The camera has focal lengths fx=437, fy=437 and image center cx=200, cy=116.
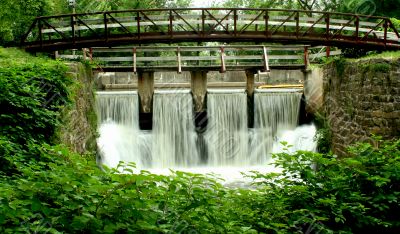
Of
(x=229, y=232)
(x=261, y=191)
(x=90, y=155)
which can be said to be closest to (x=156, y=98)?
(x=90, y=155)

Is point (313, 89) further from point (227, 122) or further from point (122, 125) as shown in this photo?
point (122, 125)

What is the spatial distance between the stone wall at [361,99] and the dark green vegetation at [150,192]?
3.48 m

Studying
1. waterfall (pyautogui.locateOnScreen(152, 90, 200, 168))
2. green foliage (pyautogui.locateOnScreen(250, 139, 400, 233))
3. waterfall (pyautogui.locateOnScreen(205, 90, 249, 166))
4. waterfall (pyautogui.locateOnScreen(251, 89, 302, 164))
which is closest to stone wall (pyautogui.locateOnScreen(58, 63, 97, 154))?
waterfall (pyautogui.locateOnScreen(152, 90, 200, 168))

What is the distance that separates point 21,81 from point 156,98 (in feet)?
24.8

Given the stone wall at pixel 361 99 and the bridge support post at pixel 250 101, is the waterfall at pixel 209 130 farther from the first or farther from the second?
the stone wall at pixel 361 99

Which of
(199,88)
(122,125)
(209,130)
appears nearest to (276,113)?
(209,130)

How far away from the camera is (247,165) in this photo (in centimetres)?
1444

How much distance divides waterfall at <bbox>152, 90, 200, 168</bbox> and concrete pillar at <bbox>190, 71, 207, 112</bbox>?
0.21 meters

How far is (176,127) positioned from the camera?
1468 cm

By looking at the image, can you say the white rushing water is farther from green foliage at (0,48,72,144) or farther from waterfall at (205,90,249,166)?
green foliage at (0,48,72,144)

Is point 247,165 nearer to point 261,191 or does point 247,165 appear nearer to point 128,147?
point 128,147

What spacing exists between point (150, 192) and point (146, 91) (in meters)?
11.2

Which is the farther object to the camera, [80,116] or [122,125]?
[122,125]

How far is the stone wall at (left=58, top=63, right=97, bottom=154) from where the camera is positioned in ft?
27.5
